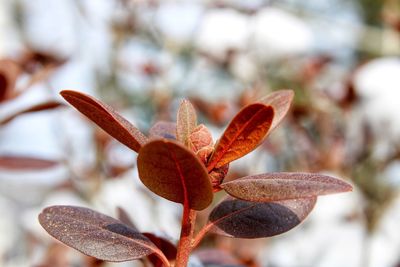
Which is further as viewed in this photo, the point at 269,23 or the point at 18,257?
the point at 269,23

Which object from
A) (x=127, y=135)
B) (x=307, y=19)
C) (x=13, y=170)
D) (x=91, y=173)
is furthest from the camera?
(x=307, y=19)

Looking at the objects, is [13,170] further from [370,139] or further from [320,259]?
[370,139]

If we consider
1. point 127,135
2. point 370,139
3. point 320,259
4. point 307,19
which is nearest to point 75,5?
point 370,139

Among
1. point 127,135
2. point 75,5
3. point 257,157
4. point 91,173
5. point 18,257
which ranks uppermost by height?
point 127,135

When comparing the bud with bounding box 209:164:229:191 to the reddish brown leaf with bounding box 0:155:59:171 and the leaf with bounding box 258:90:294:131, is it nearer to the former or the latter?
the leaf with bounding box 258:90:294:131

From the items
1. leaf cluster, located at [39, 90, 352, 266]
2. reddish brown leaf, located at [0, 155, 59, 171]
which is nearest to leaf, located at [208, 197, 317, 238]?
leaf cluster, located at [39, 90, 352, 266]

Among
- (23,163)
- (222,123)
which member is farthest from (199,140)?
(222,123)
